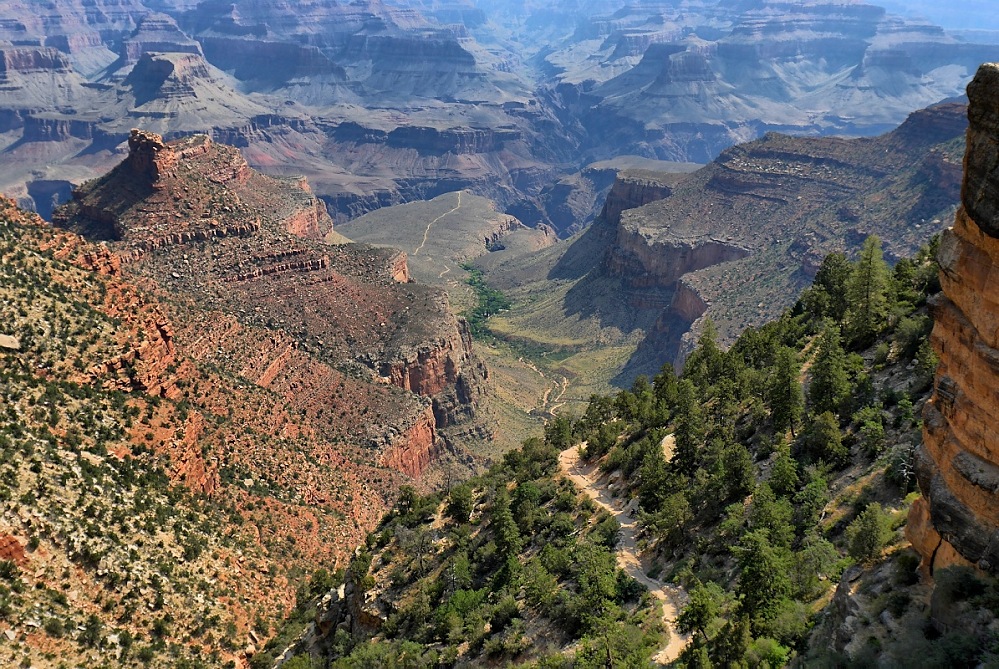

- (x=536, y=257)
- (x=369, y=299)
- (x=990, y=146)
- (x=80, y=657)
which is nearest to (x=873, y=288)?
(x=990, y=146)

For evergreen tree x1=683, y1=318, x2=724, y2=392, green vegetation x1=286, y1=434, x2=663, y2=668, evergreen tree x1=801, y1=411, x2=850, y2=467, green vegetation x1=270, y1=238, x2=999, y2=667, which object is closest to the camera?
green vegetation x1=270, y1=238, x2=999, y2=667

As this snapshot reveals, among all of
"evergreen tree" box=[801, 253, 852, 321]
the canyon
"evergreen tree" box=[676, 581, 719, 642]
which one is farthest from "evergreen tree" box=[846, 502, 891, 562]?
the canyon

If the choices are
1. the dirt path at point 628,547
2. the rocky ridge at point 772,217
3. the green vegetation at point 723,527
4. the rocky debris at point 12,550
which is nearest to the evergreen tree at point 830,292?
the green vegetation at point 723,527

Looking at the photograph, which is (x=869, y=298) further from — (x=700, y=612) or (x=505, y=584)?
(x=505, y=584)

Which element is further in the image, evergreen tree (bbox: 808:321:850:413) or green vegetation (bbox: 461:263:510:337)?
green vegetation (bbox: 461:263:510:337)

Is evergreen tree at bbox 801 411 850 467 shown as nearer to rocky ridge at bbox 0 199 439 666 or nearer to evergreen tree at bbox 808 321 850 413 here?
evergreen tree at bbox 808 321 850 413

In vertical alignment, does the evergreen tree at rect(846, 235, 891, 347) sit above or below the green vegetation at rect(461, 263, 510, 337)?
above
